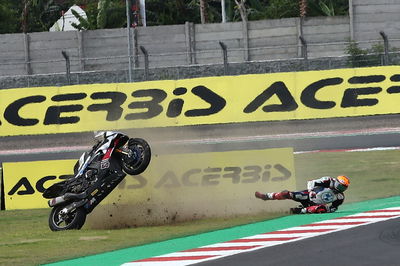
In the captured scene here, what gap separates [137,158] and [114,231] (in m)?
1.18

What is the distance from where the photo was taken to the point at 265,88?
31984mm

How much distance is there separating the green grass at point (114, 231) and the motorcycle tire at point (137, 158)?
0.94m

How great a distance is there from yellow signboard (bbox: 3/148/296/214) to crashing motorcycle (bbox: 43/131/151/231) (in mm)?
1080

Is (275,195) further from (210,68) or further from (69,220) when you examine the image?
(210,68)

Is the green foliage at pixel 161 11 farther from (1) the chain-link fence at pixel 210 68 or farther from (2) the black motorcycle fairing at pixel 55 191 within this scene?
(2) the black motorcycle fairing at pixel 55 191

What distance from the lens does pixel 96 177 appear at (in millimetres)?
16938

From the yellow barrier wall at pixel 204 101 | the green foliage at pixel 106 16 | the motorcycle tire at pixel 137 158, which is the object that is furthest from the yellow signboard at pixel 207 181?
the green foliage at pixel 106 16

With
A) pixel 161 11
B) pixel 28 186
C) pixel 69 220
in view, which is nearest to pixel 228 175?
pixel 69 220

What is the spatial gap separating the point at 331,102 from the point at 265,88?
6.49 feet

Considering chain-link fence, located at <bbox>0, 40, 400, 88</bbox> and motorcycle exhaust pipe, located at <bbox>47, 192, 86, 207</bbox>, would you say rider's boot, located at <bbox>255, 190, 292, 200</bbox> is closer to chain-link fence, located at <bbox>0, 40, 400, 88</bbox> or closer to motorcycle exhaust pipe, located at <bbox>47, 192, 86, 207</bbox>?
motorcycle exhaust pipe, located at <bbox>47, 192, 86, 207</bbox>

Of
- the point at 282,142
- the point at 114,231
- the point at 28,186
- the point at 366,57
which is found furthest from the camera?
the point at 366,57

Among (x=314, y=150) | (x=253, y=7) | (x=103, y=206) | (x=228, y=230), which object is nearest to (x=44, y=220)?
(x=103, y=206)

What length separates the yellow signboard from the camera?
714 inches

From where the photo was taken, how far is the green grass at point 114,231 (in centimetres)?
1452
